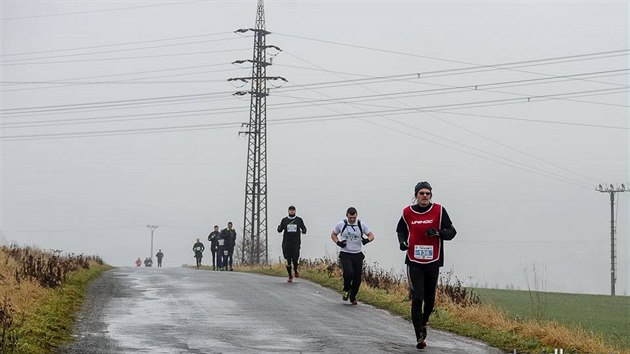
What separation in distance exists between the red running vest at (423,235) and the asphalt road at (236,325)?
1.16 metres

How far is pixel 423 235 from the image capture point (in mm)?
12727

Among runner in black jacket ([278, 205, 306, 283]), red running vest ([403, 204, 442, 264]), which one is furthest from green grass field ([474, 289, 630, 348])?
red running vest ([403, 204, 442, 264])

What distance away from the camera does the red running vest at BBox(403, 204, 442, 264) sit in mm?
12696

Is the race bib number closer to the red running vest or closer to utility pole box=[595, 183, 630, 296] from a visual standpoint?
the red running vest

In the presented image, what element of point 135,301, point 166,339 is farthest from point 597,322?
point 166,339

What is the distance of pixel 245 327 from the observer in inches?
536

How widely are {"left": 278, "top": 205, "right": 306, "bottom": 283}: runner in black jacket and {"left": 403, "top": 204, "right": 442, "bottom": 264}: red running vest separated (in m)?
12.8

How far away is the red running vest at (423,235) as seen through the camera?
12.7 meters

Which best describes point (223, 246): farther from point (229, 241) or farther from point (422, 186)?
point (422, 186)

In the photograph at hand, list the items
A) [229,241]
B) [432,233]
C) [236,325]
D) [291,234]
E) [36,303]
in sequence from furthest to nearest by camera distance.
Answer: [229,241], [291,234], [36,303], [236,325], [432,233]

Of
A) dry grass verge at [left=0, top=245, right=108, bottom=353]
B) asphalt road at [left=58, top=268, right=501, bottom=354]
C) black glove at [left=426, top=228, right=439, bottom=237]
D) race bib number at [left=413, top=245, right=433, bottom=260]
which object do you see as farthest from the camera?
race bib number at [left=413, top=245, right=433, bottom=260]

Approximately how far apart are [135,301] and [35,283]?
189cm

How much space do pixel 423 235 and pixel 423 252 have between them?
9.3 inches

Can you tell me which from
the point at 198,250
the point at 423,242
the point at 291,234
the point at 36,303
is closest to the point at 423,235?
the point at 423,242
